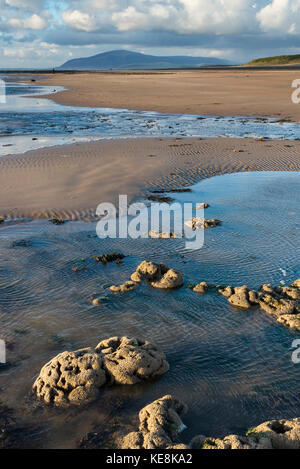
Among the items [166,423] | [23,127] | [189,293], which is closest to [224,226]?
[189,293]

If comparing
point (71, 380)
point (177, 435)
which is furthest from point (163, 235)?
point (177, 435)

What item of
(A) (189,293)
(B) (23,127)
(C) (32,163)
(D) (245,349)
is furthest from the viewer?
(B) (23,127)

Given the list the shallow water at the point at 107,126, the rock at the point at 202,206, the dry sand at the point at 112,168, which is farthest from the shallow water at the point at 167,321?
the shallow water at the point at 107,126

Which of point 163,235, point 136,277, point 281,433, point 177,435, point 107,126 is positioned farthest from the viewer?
point 107,126

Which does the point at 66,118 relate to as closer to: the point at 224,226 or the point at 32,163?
the point at 32,163

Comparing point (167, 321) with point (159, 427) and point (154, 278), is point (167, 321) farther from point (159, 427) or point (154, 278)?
point (159, 427)

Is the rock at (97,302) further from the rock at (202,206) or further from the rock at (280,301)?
the rock at (202,206)

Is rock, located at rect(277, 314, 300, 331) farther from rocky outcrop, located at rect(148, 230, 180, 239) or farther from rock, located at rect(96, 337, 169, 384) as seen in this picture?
rocky outcrop, located at rect(148, 230, 180, 239)
